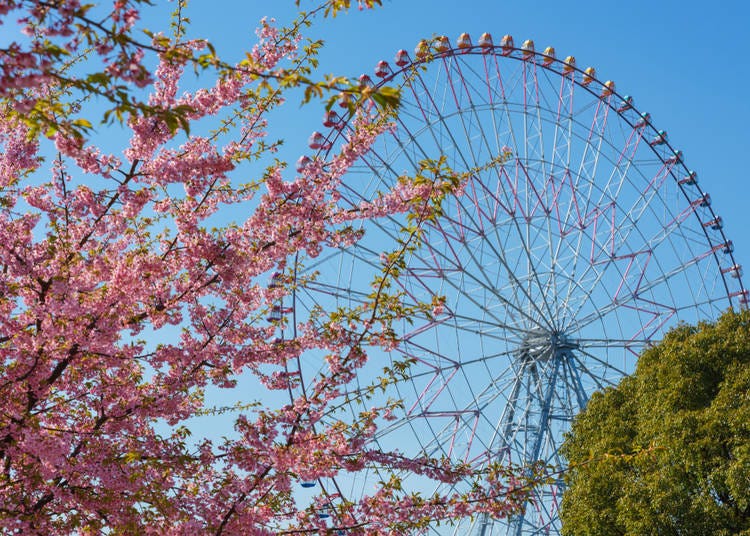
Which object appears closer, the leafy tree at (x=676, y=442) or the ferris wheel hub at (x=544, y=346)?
the leafy tree at (x=676, y=442)

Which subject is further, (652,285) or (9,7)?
(652,285)

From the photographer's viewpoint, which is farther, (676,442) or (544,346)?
(544,346)

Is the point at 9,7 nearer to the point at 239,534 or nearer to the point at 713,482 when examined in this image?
the point at 239,534

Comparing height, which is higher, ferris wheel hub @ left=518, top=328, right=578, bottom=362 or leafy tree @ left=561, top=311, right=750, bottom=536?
ferris wheel hub @ left=518, top=328, right=578, bottom=362

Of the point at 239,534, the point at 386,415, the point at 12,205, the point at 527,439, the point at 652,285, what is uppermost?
the point at 652,285

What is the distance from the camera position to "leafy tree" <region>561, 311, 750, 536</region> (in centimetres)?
1647

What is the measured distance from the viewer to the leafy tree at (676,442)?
16469 mm

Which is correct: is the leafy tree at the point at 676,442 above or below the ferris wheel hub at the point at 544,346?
below

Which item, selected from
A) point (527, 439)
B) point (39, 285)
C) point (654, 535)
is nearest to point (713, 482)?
point (654, 535)

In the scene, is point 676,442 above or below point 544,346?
below

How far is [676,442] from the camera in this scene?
1705 cm

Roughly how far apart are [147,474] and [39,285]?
174 centimetres

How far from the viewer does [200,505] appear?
7496 millimetres

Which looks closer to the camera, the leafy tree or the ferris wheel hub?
the leafy tree
